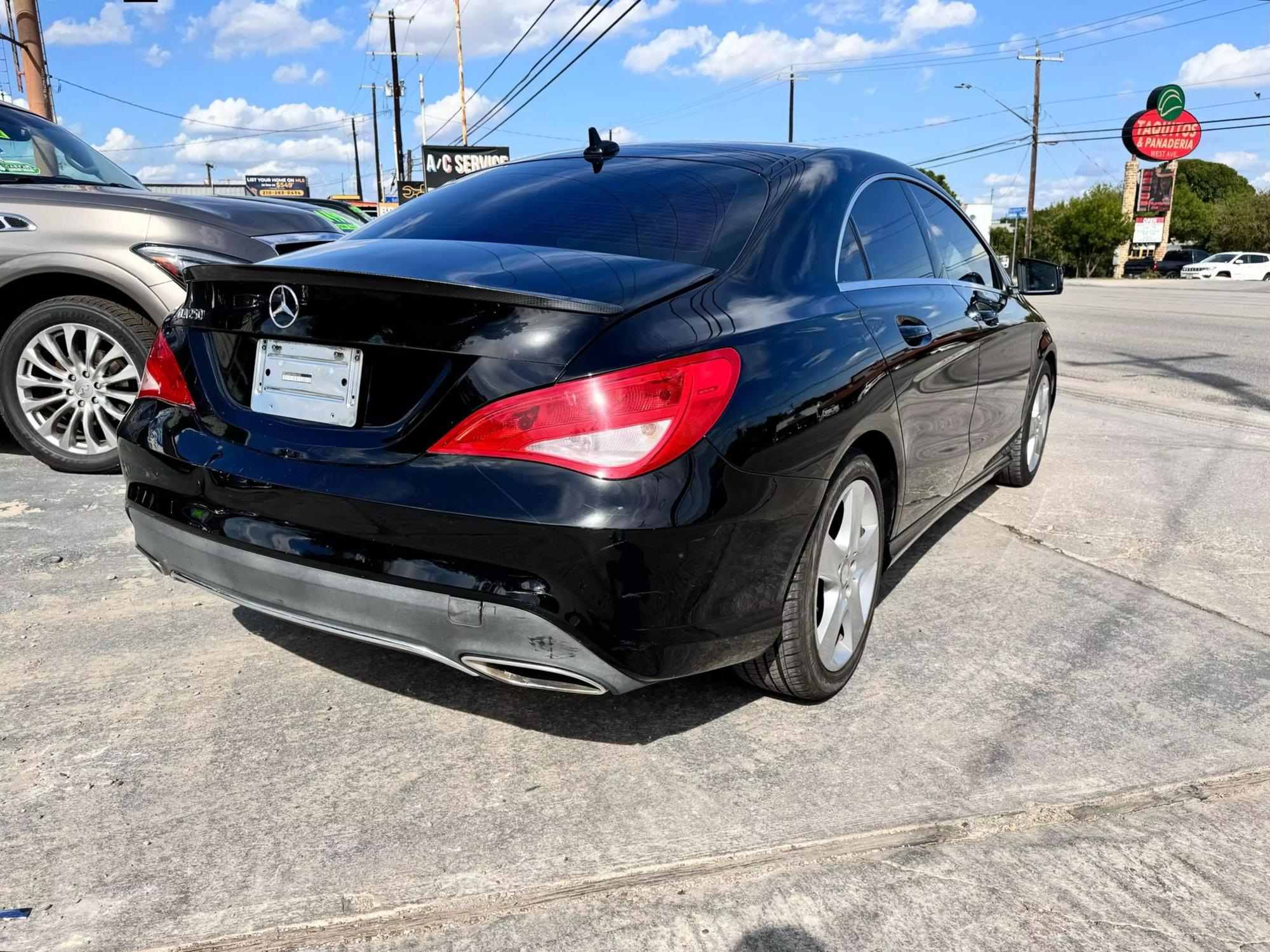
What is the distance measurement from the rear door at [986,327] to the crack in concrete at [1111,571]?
38 cm

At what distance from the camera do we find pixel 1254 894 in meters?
2.15

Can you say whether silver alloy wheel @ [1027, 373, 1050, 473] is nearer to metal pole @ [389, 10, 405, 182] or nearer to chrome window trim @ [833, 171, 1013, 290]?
chrome window trim @ [833, 171, 1013, 290]

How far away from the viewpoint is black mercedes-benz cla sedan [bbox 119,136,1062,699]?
2240mm

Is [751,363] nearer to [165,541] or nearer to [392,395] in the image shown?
[392,395]

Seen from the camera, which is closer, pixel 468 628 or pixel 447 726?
pixel 468 628

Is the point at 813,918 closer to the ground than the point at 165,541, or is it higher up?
closer to the ground

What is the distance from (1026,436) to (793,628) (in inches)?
126

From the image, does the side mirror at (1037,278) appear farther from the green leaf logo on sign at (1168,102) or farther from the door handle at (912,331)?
the green leaf logo on sign at (1168,102)

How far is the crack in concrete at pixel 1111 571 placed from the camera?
371 centimetres

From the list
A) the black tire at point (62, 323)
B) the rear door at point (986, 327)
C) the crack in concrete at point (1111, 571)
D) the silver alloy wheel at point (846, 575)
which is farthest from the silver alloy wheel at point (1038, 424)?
the black tire at point (62, 323)

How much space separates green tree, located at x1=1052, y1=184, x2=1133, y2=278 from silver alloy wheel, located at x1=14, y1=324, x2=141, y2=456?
74622 millimetres

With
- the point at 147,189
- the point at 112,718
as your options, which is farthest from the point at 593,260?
the point at 147,189

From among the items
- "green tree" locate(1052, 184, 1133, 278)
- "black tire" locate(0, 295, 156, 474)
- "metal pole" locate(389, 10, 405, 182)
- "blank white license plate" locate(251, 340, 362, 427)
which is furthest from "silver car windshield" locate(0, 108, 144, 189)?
"green tree" locate(1052, 184, 1133, 278)

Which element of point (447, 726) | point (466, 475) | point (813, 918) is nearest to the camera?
point (813, 918)
